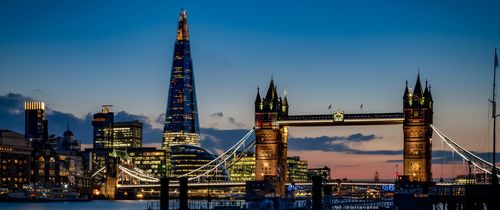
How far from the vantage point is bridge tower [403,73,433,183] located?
155750 millimetres

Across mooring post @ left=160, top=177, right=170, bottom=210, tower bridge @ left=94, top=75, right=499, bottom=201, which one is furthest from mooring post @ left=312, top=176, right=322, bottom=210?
tower bridge @ left=94, top=75, right=499, bottom=201

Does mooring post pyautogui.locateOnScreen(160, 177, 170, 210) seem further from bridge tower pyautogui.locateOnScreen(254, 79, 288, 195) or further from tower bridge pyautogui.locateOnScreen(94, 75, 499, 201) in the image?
bridge tower pyautogui.locateOnScreen(254, 79, 288, 195)

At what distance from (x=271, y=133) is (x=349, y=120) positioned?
1645cm

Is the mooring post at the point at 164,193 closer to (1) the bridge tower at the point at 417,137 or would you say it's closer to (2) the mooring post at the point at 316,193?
(2) the mooring post at the point at 316,193

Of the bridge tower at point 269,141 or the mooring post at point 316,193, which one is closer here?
the mooring post at point 316,193

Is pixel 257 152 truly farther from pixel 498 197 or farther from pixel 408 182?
pixel 498 197

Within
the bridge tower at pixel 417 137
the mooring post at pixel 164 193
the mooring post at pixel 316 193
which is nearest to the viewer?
the mooring post at pixel 316 193

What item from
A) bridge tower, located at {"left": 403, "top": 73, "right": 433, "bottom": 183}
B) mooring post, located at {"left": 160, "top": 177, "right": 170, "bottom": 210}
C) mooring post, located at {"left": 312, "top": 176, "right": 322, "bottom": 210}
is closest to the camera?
mooring post, located at {"left": 312, "top": 176, "right": 322, "bottom": 210}

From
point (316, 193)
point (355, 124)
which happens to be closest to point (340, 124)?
point (355, 124)

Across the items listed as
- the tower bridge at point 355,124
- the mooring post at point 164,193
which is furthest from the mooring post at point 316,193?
the tower bridge at point 355,124

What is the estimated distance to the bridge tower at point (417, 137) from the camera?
155750 millimetres

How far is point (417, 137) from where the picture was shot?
157000 millimetres

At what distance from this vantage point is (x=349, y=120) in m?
158

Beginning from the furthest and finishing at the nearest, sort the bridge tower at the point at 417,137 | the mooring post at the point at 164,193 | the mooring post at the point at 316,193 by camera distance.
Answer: the bridge tower at the point at 417,137 → the mooring post at the point at 164,193 → the mooring post at the point at 316,193
